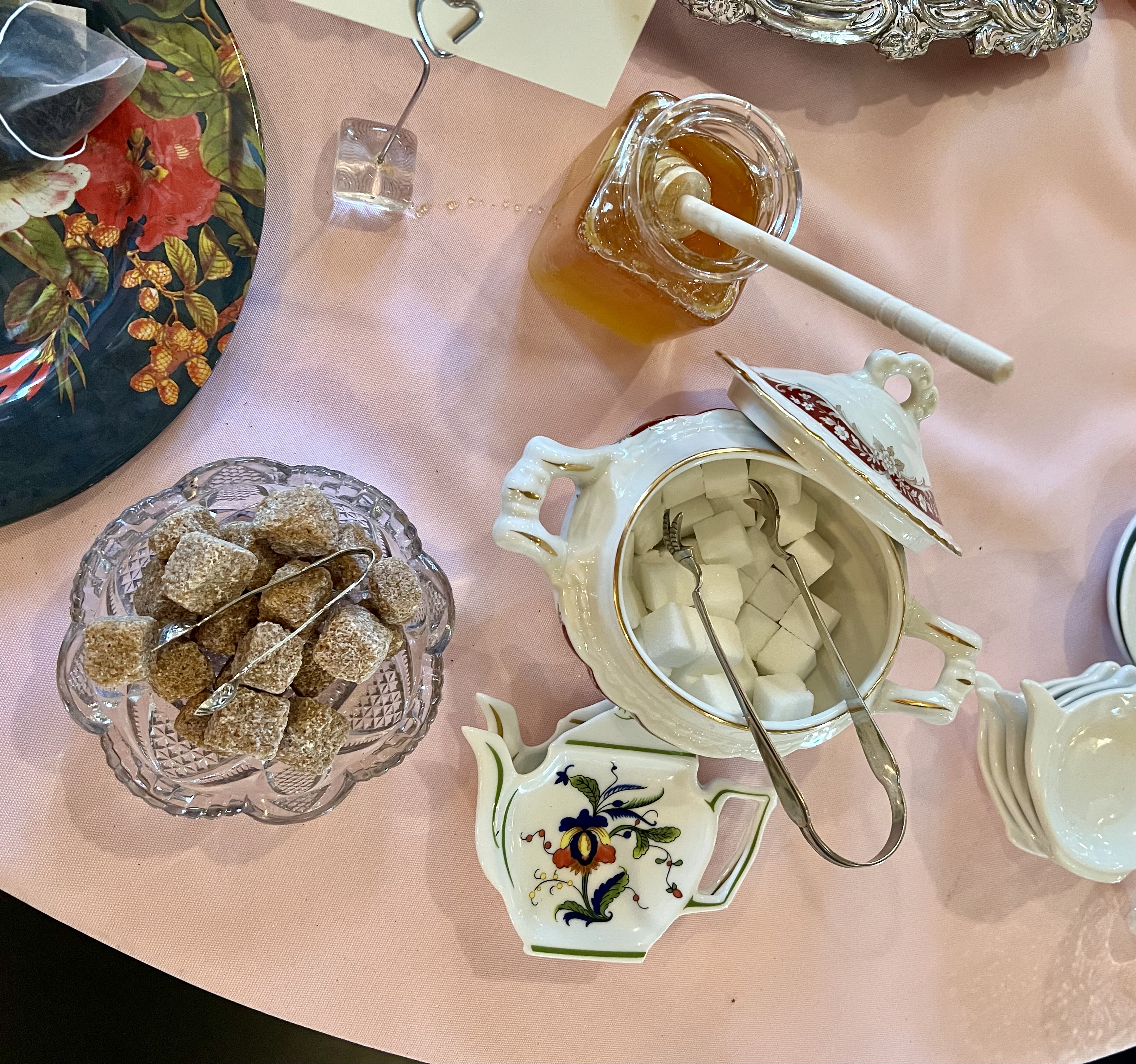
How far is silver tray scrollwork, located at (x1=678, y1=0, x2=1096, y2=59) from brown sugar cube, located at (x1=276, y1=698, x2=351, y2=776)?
0.61 meters

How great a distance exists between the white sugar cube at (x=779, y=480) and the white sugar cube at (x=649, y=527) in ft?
0.23

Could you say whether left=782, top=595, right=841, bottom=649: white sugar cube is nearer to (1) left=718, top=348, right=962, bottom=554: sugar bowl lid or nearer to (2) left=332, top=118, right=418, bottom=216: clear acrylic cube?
(1) left=718, top=348, right=962, bottom=554: sugar bowl lid

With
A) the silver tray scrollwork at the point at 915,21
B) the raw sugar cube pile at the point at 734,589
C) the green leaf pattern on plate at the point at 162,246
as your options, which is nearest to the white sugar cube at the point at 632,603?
the raw sugar cube pile at the point at 734,589

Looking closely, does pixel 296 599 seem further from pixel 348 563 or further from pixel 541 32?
pixel 541 32

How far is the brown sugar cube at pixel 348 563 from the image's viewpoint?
2.01 feet

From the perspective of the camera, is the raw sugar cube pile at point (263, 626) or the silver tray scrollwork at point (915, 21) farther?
the silver tray scrollwork at point (915, 21)

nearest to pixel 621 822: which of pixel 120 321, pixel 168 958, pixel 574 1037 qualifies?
pixel 574 1037

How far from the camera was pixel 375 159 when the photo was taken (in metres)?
0.70

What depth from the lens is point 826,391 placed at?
59 cm

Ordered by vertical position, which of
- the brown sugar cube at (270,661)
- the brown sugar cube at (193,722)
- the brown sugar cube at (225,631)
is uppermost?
the brown sugar cube at (270,661)

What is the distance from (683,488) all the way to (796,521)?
0.09 meters

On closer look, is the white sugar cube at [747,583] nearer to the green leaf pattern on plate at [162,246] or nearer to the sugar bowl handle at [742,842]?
the sugar bowl handle at [742,842]

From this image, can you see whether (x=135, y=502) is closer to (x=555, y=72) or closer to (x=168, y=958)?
(x=168, y=958)

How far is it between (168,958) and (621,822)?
0.37 metres
